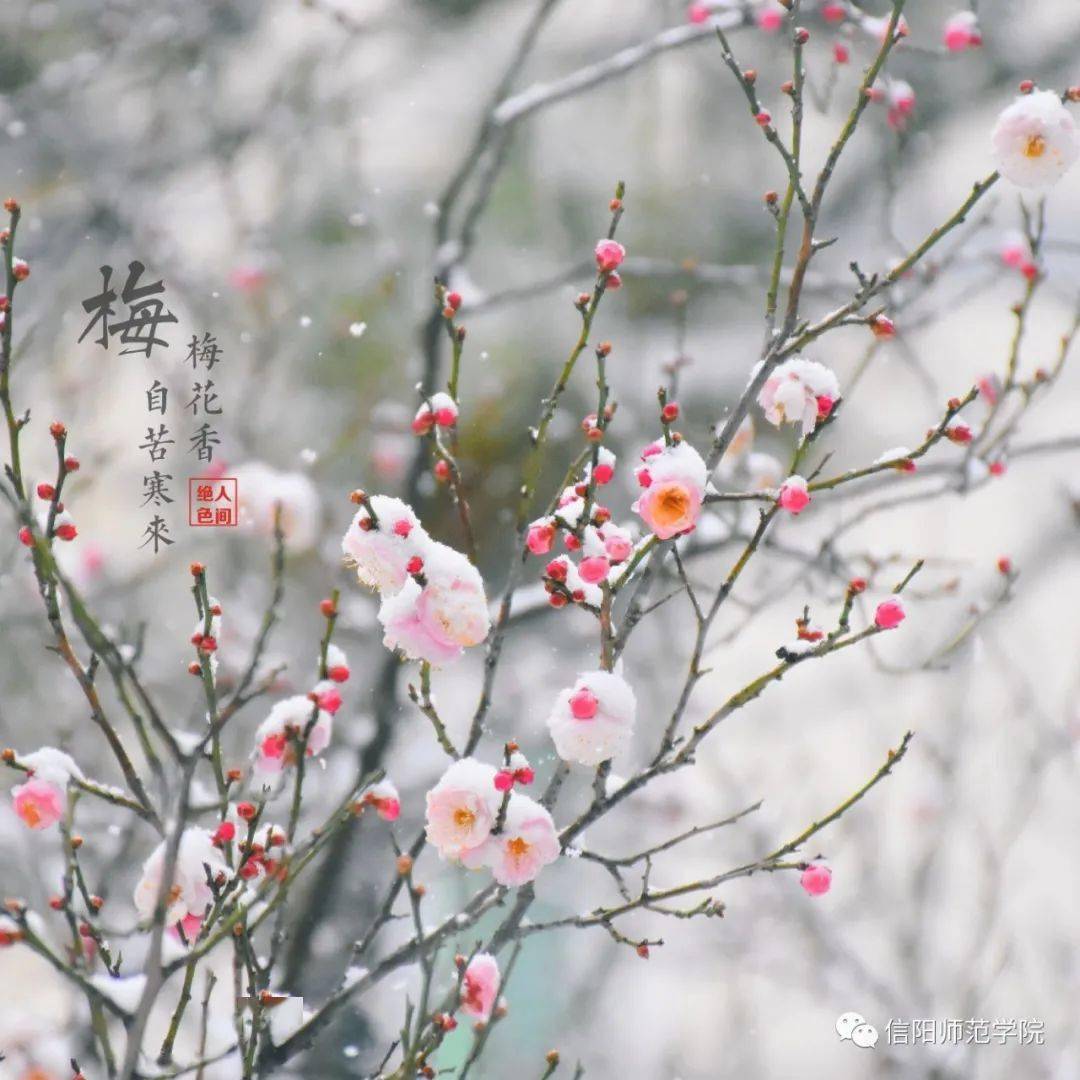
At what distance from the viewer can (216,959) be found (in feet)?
9.91

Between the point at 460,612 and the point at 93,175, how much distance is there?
11.5 ft

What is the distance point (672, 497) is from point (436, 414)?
1.19 ft

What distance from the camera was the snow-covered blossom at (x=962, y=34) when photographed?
253 centimetres

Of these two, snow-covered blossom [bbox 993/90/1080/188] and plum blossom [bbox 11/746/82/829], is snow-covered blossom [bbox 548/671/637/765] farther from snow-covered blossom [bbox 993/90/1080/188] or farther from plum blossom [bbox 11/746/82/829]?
snow-covered blossom [bbox 993/90/1080/188]

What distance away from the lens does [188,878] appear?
4.43ft

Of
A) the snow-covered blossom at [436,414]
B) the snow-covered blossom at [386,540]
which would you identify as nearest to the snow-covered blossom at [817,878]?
the snow-covered blossom at [386,540]

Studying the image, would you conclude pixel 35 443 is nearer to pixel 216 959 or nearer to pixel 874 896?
pixel 216 959

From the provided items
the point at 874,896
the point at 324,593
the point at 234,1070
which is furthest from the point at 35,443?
the point at 874,896

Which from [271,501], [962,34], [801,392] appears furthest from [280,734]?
[962,34]

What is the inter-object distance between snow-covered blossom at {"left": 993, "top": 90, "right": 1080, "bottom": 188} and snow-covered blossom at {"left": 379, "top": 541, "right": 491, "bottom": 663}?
914 mm

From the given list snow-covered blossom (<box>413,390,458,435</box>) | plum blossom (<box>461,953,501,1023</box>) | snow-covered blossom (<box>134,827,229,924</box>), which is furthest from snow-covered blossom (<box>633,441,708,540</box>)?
snow-covered blossom (<box>134,827,229,924</box>)

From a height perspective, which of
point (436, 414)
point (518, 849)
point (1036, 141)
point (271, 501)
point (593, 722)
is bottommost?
point (518, 849)

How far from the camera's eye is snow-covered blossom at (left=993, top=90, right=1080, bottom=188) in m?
1.48

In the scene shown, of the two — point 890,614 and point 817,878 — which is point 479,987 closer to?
point 817,878
